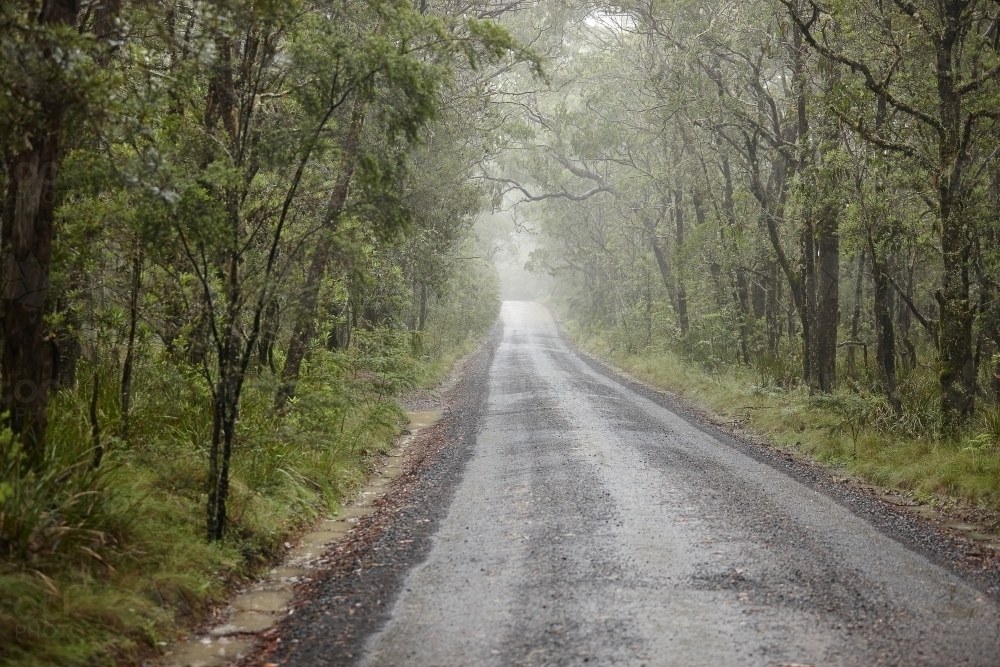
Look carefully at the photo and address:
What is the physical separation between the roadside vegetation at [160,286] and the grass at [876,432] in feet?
22.0

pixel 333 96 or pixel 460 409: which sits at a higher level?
pixel 333 96

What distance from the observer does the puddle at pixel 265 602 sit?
5398 mm

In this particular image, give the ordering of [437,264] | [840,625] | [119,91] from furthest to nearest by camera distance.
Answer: [437,264], [119,91], [840,625]

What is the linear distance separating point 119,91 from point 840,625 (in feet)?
22.1

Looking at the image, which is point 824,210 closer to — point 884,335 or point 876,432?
point 884,335

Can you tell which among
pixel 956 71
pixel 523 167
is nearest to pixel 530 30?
pixel 523 167

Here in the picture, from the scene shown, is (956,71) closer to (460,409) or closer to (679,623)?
(679,623)

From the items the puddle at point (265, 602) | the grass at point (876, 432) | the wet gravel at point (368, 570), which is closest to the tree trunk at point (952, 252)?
the grass at point (876, 432)

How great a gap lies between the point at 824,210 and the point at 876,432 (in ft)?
18.0

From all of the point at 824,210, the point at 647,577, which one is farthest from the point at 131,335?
the point at 824,210

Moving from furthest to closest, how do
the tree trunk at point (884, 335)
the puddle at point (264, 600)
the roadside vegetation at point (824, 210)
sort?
the tree trunk at point (884, 335) < the roadside vegetation at point (824, 210) < the puddle at point (264, 600)

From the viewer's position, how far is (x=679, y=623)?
547 centimetres

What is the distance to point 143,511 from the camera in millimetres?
6578

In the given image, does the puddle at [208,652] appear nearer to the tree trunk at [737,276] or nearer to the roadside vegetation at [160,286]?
the roadside vegetation at [160,286]
